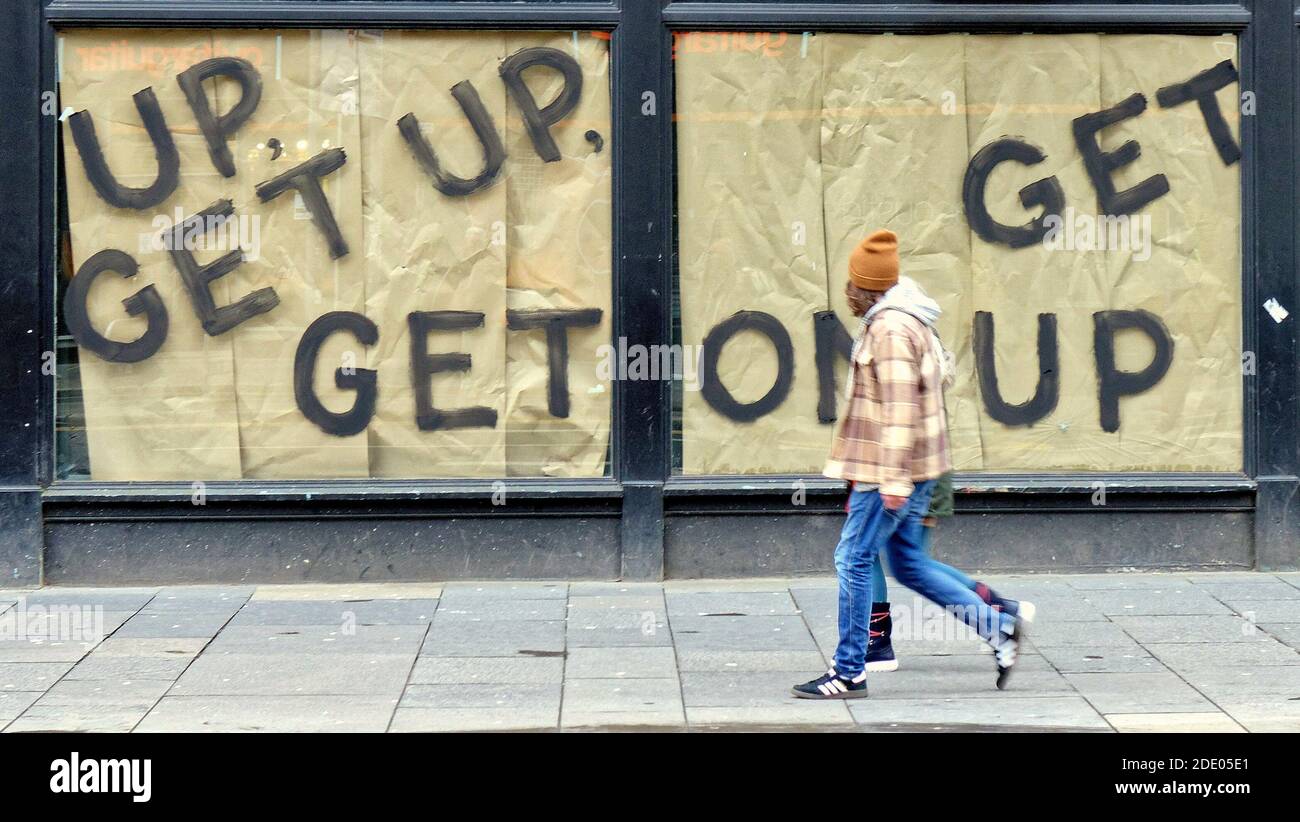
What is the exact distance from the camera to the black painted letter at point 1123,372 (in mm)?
8609

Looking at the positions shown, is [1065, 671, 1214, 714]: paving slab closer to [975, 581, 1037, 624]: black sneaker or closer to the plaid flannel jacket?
[975, 581, 1037, 624]: black sneaker

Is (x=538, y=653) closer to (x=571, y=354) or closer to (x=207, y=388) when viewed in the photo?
(x=571, y=354)

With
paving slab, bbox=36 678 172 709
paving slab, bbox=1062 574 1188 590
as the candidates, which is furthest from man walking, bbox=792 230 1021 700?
paving slab, bbox=36 678 172 709

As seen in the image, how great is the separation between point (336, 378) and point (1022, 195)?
156 inches

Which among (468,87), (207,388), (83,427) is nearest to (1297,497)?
(468,87)

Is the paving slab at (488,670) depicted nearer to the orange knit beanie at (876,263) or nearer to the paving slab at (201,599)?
the paving slab at (201,599)

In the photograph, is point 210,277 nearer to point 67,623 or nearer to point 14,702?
point 67,623

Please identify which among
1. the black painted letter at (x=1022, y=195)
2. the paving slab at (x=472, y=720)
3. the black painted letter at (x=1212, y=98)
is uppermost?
the black painted letter at (x=1212, y=98)

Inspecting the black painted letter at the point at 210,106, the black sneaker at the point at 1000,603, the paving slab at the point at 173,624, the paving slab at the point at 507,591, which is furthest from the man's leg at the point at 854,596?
the black painted letter at the point at 210,106

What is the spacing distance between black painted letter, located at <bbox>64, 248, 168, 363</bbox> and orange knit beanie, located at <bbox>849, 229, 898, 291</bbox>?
4.17 m

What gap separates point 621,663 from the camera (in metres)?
6.71

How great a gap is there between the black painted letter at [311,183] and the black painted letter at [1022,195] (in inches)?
137

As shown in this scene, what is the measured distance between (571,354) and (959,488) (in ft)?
7.46

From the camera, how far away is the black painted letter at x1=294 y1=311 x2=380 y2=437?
331 inches
